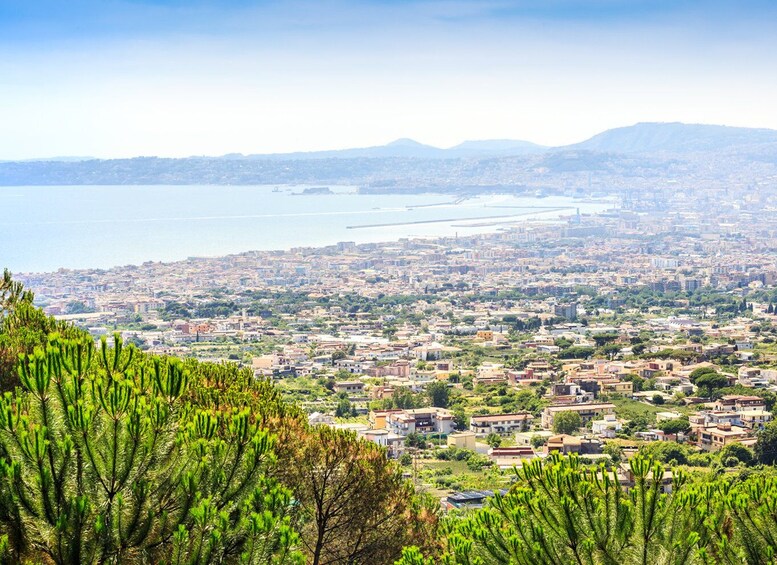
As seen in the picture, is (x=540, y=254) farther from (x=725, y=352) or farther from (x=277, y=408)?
(x=277, y=408)

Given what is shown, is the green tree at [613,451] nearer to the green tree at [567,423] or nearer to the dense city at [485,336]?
the dense city at [485,336]

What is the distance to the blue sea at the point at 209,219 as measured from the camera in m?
71.3

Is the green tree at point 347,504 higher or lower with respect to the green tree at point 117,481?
lower

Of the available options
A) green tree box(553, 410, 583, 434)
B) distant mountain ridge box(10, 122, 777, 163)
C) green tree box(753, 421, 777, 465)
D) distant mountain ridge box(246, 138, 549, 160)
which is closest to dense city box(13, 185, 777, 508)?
green tree box(553, 410, 583, 434)

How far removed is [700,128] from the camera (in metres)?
160

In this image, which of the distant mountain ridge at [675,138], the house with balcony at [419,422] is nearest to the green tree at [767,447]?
the house with balcony at [419,422]

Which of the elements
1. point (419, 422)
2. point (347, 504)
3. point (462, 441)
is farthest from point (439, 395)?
point (347, 504)

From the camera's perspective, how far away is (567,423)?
2133 cm

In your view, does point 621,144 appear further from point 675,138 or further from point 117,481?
point 117,481

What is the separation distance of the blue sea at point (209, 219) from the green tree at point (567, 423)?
134 feet

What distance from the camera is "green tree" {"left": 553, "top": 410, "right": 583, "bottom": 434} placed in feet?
69.7

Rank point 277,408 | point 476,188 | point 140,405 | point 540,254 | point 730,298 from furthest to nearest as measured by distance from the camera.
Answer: point 476,188, point 540,254, point 730,298, point 277,408, point 140,405

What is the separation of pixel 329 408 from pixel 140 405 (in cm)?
2029

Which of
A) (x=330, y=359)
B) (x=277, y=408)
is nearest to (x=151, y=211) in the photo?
(x=330, y=359)
